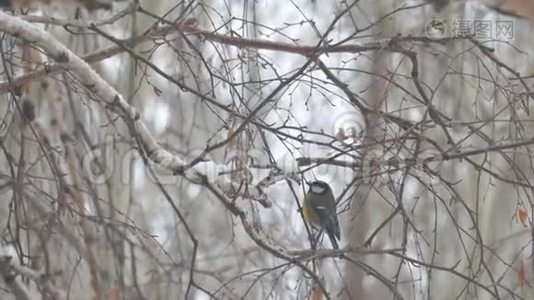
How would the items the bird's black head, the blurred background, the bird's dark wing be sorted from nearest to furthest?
the blurred background → the bird's dark wing → the bird's black head

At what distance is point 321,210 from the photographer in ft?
6.08

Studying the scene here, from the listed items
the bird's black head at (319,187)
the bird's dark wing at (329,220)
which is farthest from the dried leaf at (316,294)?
the bird's black head at (319,187)

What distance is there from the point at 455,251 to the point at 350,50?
210cm

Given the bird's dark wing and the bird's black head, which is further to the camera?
the bird's black head

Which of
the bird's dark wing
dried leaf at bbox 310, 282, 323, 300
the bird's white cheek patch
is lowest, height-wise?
dried leaf at bbox 310, 282, 323, 300

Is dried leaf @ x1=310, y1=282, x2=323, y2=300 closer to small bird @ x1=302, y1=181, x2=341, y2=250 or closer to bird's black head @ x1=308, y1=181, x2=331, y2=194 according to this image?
small bird @ x1=302, y1=181, x2=341, y2=250

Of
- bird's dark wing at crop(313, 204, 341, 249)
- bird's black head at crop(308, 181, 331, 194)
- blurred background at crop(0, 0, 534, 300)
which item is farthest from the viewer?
bird's black head at crop(308, 181, 331, 194)

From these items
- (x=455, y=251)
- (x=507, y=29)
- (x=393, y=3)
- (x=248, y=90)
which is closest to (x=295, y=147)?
(x=248, y=90)

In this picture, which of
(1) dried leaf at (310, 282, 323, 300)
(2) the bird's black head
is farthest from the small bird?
(1) dried leaf at (310, 282, 323, 300)

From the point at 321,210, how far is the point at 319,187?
0.11 metres

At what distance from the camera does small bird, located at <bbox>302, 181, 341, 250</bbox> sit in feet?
5.92

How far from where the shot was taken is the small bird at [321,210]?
1806 millimetres

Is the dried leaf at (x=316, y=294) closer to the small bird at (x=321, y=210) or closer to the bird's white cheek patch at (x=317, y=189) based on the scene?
the small bird at (x=321, y=210)

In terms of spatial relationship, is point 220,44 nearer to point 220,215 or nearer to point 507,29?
point 507,29
